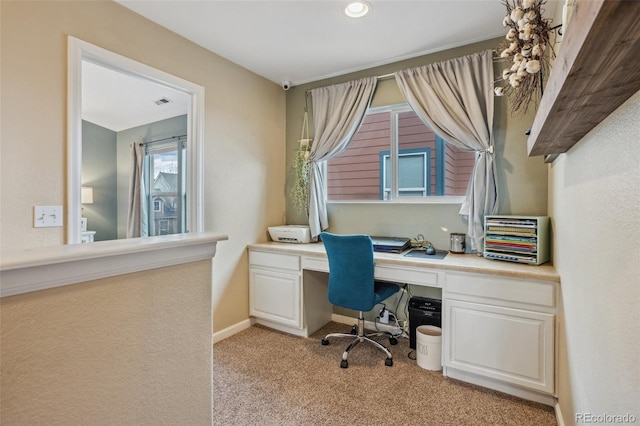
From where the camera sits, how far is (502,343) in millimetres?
1940

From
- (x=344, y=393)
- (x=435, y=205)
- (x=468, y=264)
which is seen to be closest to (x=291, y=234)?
(x=435, y=205)

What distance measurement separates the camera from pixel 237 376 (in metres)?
2.22

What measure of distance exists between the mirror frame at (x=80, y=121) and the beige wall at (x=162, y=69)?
0.13 ft

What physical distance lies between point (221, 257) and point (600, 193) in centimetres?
263

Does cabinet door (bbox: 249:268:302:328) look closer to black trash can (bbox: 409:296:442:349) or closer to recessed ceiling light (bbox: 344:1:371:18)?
black trash can (bbox: 409:296:442:349)

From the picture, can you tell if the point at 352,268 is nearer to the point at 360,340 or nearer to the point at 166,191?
the point at 360,340

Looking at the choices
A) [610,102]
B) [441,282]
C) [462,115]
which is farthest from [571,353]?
[462,115]

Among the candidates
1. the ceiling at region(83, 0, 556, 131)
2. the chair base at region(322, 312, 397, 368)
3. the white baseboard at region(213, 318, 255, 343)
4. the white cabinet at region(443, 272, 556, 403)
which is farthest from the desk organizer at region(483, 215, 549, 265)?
the white baseboard at region(213, 318, 255, 343)

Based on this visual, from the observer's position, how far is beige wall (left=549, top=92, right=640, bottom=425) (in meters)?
0.68

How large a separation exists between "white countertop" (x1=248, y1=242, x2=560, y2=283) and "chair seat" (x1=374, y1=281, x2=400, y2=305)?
0.24 metres

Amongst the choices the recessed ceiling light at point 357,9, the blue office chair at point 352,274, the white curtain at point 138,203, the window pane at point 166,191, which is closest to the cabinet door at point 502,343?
the blue office chair at point 352,274

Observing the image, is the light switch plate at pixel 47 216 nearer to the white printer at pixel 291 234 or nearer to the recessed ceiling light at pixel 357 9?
the white printer at pixel 291 234

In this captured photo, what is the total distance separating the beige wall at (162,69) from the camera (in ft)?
5.39

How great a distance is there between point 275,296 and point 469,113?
2.34 m
